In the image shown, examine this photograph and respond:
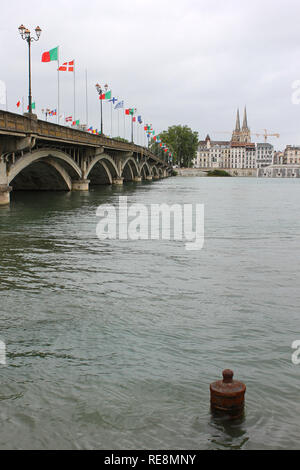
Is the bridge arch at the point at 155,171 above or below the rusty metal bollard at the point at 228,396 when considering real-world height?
above

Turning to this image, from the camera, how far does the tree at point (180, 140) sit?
16438cm

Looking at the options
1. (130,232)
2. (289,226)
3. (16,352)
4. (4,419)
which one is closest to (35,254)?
(130,232)

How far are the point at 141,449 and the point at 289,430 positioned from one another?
1509 mm

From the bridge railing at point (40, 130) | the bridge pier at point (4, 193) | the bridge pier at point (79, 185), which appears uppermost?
the bridge railing at point (40, 130)

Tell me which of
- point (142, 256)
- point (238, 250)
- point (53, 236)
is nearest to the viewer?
point (142, 256)

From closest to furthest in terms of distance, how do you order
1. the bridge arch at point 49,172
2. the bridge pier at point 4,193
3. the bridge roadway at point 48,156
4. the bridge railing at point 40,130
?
the bridge railing at point 40,130, the bridge roadway at point 48,156, the bridge pier at point 4,193, the bridge arch at point 49,172

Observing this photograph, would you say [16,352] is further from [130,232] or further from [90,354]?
[130,232]

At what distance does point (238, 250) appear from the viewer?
16.0 metres

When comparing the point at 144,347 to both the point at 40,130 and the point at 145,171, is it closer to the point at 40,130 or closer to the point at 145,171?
the point at 40,130

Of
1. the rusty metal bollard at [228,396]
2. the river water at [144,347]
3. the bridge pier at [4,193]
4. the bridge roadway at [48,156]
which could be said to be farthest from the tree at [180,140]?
the rusty metal bollard at [228,396]

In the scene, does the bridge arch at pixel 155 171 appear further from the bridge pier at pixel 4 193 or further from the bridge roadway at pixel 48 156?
the bridge pier at pixel 4 193

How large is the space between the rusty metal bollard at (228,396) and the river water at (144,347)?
14 cm

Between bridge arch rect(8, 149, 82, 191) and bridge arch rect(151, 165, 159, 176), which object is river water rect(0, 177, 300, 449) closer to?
bridge arch rect(8, 149, 82, 191)

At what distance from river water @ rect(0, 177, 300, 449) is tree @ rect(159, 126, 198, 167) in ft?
501
